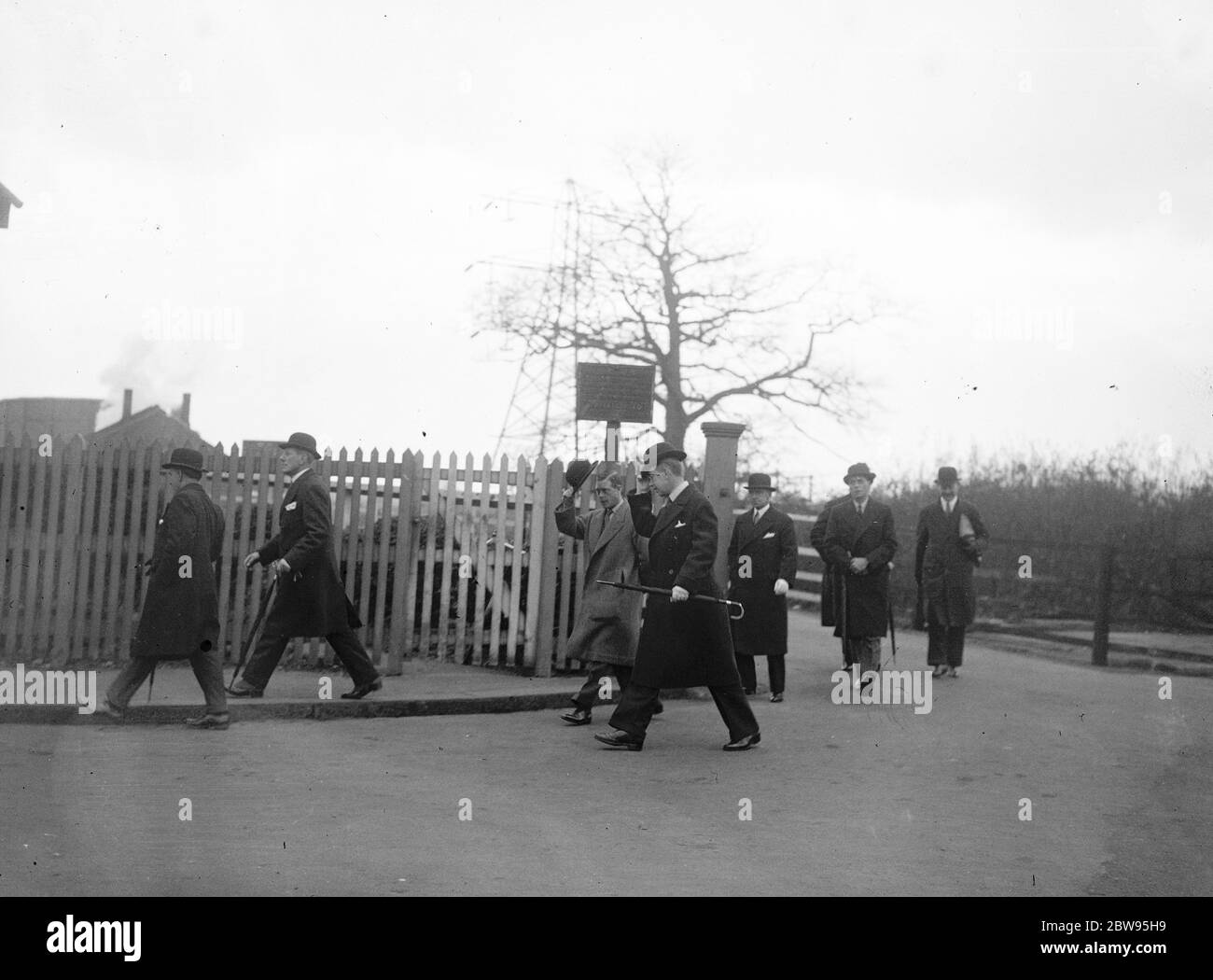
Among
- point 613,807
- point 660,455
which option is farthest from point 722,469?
point 613,807

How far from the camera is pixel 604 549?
10312mm

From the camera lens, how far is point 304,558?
10055mm

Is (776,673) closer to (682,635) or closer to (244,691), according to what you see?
(682,635)

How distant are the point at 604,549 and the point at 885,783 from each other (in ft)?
9.91

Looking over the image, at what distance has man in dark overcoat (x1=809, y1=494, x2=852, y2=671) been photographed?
41.2ft

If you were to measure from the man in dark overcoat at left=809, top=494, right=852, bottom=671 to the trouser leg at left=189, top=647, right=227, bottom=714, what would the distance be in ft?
17.4

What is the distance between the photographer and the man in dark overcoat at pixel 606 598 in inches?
396

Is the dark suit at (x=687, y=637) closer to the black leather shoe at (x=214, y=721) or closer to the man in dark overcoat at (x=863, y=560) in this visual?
the black leather shoe at (x=214, y=721)

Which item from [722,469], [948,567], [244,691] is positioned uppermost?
[722,469]

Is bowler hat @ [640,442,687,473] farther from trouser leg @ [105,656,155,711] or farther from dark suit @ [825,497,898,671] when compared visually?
trouser leg @ [105,656,155,711]

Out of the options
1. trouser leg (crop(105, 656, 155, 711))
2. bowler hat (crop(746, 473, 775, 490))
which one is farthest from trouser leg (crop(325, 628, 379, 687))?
bowler hat (crop(746, 473, 775, 490))

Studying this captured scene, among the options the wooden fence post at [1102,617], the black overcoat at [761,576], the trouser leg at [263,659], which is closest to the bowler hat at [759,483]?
the black overcoat at [761,576]

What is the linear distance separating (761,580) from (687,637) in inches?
115
